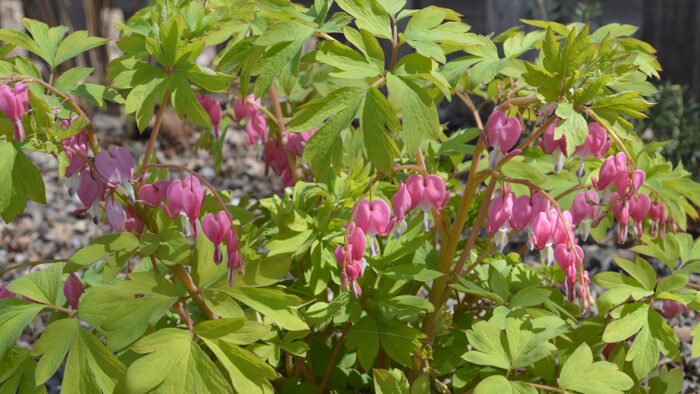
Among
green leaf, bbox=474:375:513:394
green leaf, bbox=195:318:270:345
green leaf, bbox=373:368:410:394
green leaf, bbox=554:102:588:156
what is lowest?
green leaf, bbox=373:368:410:394

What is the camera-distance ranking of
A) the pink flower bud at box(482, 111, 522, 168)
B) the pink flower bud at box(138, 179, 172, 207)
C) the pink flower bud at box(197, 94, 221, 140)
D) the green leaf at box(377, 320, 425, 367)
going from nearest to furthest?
the pink flower bud at box(482, 111, 522, 168) → the pink flower bud at box(138, 179, 172, 207) → the green leaf at box(377, 320, 425, 367) → the pink flower bud at box(197, 94, 221, 140)

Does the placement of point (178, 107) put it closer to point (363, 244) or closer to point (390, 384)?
point (363, 244)

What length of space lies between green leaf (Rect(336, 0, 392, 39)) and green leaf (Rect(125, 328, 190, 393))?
0.73 meters

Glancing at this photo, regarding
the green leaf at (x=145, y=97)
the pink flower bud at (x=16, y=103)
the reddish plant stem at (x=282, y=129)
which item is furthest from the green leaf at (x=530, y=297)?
the pink flower bud at (x=16, y=103)

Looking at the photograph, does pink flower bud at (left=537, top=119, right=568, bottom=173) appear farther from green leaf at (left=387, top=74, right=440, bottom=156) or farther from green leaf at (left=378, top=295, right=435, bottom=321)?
green leaf at (left=378, top=295, right=435, bottom=321)

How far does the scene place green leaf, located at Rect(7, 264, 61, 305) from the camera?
56.3 inches

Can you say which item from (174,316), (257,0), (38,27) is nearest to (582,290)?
(257,0)

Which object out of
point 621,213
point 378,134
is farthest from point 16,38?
point 621,213

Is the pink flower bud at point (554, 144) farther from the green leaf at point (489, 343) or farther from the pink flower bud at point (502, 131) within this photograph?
the green leaf at point (489, 343)

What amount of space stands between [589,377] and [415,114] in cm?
70

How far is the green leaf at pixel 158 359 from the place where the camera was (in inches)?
47.2

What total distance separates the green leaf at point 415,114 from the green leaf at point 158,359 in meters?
0.60

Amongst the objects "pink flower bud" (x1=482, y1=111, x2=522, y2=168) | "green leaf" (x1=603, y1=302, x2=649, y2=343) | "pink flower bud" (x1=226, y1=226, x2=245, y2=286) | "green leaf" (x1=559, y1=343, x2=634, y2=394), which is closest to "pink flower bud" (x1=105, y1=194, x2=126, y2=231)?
"pink flower bud" (x1=226, y1=226, x2=245, y2=286)

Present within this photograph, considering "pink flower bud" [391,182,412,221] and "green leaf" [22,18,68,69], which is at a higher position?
"green leaf" [22,18,68,69]
